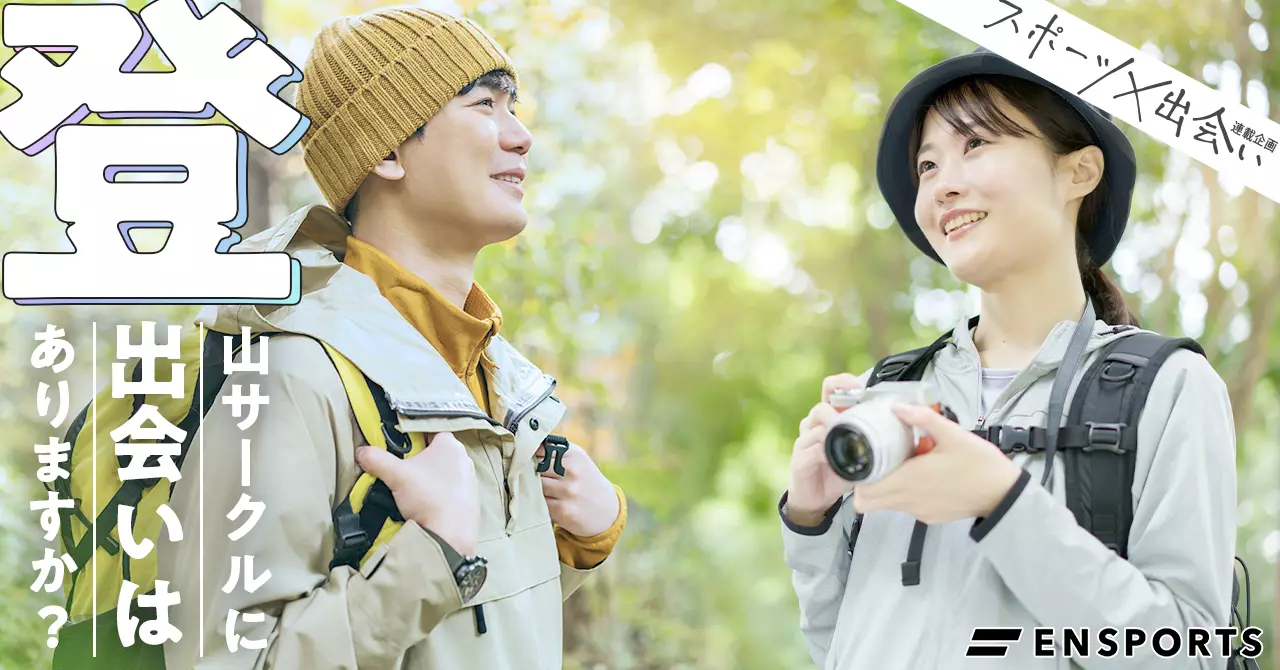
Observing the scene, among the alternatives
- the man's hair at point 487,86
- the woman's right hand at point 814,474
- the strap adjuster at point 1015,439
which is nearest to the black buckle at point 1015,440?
the strap adjuster at point 1015,439

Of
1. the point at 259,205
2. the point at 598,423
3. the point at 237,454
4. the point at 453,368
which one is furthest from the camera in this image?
the point at 598,423

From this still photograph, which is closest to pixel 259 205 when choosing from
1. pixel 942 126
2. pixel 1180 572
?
pixel 942 126

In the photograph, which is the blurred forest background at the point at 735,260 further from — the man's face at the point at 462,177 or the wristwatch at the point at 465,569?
the wristwatch at the point at 465,569

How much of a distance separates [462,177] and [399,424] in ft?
1.44

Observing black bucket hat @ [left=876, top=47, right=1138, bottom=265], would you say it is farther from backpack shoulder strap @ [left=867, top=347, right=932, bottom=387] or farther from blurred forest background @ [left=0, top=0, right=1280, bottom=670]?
blurred forest background @ [left=0, top=0, right=1280, bottom=670]

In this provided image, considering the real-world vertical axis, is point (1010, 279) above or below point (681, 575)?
above

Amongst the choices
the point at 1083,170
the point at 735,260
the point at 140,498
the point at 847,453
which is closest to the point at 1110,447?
the point at 847,453

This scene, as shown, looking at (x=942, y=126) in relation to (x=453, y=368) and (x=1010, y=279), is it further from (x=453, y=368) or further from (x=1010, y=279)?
(x=453, y=368)

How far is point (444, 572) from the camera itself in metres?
1.52

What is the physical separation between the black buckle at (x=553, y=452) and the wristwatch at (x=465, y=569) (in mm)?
355

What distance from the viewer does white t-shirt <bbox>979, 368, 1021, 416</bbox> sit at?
167 centimetres

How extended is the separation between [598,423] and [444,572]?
3.10 metres

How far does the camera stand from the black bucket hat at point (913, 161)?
170 centimetres

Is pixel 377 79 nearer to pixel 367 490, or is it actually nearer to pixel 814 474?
pixel 367 490
